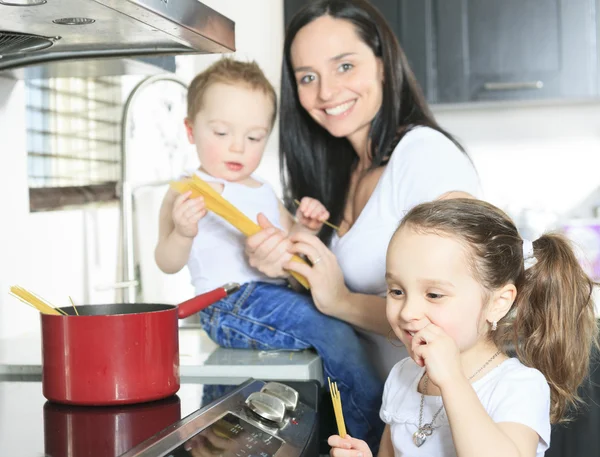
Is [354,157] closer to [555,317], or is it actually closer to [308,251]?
[308,251]

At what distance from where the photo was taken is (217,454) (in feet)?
3.05

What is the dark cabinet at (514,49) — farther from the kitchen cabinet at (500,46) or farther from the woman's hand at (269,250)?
the woman's hand at (269,250)

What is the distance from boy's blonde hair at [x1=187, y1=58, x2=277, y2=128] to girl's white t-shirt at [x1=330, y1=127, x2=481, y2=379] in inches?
11.4

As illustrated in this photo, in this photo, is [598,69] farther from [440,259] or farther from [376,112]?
[440,259]

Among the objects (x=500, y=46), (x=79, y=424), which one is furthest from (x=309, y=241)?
(x=500, y=46)

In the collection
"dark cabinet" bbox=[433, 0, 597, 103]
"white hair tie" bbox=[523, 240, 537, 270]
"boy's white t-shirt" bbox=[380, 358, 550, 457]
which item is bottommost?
"boy's white t-shirt" bbox=[380, 358, 550, 457]

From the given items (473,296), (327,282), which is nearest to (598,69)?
(327,282)

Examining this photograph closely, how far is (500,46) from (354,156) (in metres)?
1.12

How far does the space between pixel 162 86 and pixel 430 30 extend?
2.99 ft

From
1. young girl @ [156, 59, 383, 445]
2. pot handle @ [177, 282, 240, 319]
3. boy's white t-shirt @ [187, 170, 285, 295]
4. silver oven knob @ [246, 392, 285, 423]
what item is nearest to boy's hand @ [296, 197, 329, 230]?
young girl @ [156, 59, 383, 445]

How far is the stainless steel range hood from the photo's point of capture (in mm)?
997

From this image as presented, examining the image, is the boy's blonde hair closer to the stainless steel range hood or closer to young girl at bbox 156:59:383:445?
young girl at bbox 156:59:383:445

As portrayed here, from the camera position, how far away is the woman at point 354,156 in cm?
153

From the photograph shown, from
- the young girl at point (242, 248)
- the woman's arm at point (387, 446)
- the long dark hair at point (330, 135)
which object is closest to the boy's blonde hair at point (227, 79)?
the young girl at point (242, 248)
